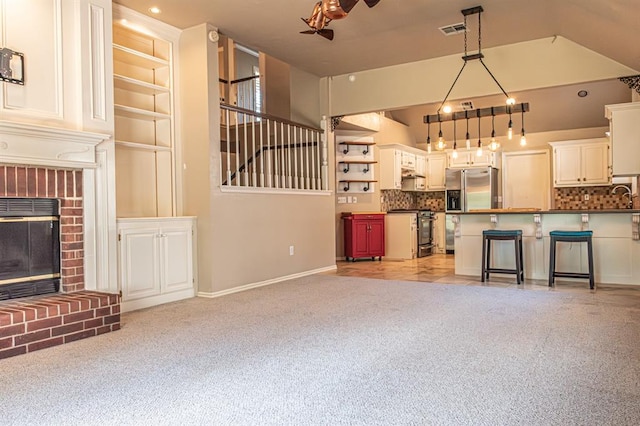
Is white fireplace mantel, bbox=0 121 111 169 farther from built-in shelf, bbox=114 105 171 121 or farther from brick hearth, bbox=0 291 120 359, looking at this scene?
brick hearth, bbox=0 291 120 359

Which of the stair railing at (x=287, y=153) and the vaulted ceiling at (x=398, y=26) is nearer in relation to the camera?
the vaulted ceiling at (x=398, y=26)

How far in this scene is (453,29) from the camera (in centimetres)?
525

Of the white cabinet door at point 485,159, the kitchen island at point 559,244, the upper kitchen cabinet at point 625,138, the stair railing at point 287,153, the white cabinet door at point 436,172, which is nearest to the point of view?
the kitchen island at point 559,244

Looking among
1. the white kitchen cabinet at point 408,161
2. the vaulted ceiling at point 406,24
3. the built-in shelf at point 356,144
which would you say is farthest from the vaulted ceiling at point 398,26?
the white kitchen cabinet at point 408,161

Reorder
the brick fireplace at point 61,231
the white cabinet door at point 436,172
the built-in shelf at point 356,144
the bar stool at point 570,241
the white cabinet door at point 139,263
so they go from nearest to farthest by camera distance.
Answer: the brick fireplace at point 61,231
the white cabinet door at point 139,263
the bar stool at point 570,241
the built-in shelf at point 356,144
the white cabinet door at point 436,172

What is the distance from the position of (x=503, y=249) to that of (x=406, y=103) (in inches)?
96.2

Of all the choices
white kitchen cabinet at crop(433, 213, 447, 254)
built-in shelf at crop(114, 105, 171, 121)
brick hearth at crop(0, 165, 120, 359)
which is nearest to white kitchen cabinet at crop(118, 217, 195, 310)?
brick hearth at crop(0, 165, 120, 359)

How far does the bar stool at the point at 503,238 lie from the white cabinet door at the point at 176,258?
145 inches

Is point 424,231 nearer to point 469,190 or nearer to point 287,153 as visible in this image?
point 469,190

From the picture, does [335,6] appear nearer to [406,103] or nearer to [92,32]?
[92,32]

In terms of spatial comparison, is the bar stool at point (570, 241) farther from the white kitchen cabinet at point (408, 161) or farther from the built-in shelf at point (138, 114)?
the built-in shelf at point (138, 114)

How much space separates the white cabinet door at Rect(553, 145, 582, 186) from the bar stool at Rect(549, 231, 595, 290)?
3.88m

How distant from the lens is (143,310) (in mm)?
4430

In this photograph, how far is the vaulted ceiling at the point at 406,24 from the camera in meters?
4.48
